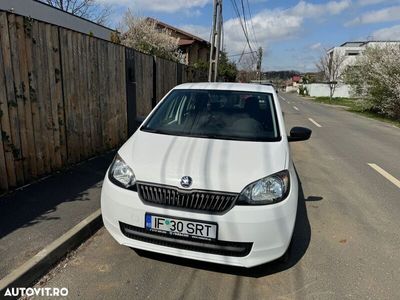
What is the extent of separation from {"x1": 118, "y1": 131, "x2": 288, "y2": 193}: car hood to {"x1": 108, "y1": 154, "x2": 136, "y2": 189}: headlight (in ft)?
0.16

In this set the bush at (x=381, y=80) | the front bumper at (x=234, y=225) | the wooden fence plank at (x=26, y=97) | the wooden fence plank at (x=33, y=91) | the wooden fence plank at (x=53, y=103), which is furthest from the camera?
the bush at (x=381, y=80)

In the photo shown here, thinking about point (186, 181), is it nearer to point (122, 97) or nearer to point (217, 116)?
point (217, 116)

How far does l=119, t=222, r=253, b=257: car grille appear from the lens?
255cm

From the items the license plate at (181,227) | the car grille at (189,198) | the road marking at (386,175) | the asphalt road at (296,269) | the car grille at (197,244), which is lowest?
the road marking at (386,175)

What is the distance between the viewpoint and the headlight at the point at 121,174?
276 centimetres

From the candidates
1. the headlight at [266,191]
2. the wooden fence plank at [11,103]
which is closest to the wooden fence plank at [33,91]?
the wooden fence plank at [11,103]

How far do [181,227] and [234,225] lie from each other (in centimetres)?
41

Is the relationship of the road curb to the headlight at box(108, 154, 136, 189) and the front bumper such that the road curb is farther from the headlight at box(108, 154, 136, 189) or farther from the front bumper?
the headlight at box(108, 154, 136, 189)

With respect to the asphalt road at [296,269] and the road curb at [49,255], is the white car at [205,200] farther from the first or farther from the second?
the road curb at [49,255]

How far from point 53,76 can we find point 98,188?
1760 millimetres

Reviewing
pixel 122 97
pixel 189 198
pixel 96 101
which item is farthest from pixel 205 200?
pixel 122 97

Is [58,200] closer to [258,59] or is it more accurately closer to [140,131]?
[140,131]

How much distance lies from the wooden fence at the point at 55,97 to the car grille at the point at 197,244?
7.75ft

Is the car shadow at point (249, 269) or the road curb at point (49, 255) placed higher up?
the road curb at point (49, 255)
